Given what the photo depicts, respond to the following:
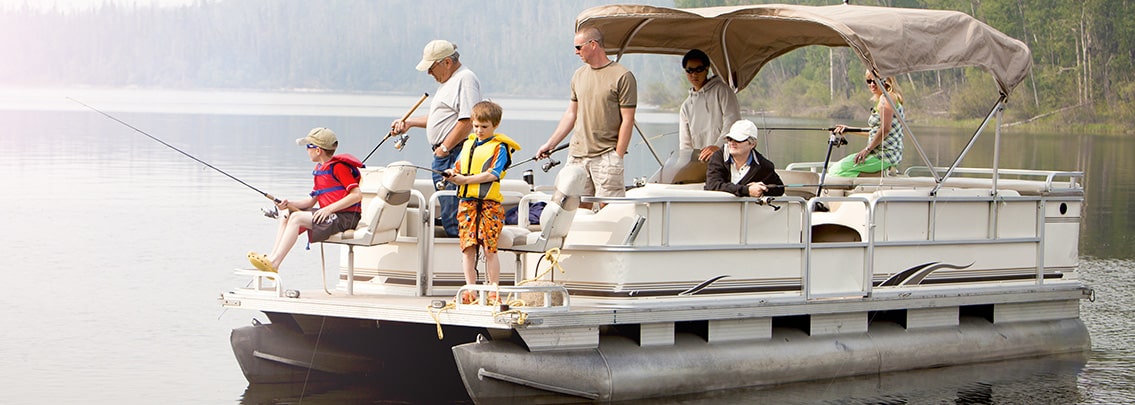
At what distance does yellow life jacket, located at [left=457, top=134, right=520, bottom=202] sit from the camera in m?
9.35

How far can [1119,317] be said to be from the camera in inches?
547

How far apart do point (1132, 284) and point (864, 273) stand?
655 centimetres

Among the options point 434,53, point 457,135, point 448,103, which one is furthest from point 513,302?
point 434,53

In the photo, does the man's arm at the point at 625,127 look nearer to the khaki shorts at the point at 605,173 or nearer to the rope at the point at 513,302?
the khaki shorts at the point at 605,173

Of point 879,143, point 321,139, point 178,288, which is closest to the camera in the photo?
point 321,139

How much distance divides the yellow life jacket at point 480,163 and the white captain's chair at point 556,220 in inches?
11.0

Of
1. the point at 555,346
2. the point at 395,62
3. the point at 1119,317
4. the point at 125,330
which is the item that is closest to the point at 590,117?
the point at 555,346

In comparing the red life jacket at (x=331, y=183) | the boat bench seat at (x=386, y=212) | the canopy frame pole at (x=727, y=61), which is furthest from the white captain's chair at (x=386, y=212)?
the canopy frame pole at (x=727, y=61)

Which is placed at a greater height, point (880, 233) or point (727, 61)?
point (727, 61)

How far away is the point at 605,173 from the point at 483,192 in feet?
3.60

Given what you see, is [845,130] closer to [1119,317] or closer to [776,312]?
[776,312]

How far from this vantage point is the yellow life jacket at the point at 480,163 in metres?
9.35

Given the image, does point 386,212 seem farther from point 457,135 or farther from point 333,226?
point 457,135

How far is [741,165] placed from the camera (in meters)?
10.2
